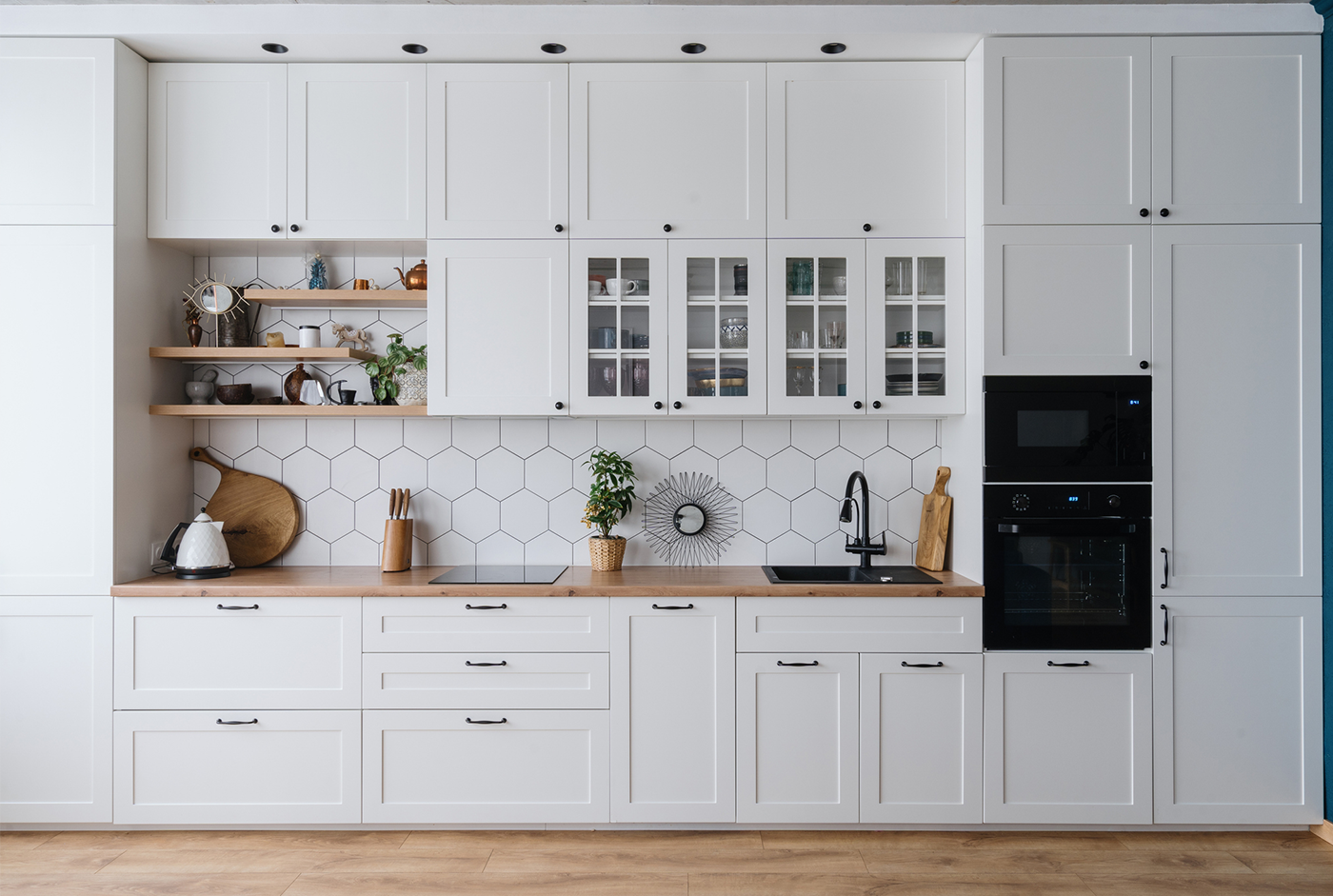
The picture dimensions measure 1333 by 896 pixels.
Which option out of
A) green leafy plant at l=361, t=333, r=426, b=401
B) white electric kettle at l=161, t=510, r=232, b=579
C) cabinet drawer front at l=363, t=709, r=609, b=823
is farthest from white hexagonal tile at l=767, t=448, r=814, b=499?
white electric kettle at l=161, t=510, r=232, b=579

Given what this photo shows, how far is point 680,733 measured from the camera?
→ 258cm

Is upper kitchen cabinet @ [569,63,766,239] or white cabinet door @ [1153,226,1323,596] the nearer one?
white cabinet door @ [1153,226,1323,596]

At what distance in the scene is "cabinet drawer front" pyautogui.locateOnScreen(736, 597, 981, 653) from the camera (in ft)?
8.42

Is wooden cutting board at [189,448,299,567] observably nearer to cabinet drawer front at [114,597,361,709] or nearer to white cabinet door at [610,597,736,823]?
cabinet drawer front at [114,597,361,709]

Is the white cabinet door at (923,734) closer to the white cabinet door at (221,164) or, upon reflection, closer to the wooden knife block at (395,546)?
the wooden knife block at (395,546)

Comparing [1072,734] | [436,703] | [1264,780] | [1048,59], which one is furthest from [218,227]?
[1264,780]

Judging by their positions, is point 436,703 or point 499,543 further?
point 499,543

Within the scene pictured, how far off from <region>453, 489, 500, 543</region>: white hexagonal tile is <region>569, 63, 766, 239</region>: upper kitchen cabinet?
1.09 meters

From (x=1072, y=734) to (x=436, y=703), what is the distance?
2.07 meters

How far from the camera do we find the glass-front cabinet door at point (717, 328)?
108 inches

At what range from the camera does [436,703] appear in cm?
258

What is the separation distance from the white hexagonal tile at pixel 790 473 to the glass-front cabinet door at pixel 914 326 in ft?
1.44

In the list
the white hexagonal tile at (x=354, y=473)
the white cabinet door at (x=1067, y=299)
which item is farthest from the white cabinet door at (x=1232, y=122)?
the white hexagonal tile at (x=354, y=473)

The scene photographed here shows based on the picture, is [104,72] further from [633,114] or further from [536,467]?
[536,467]
